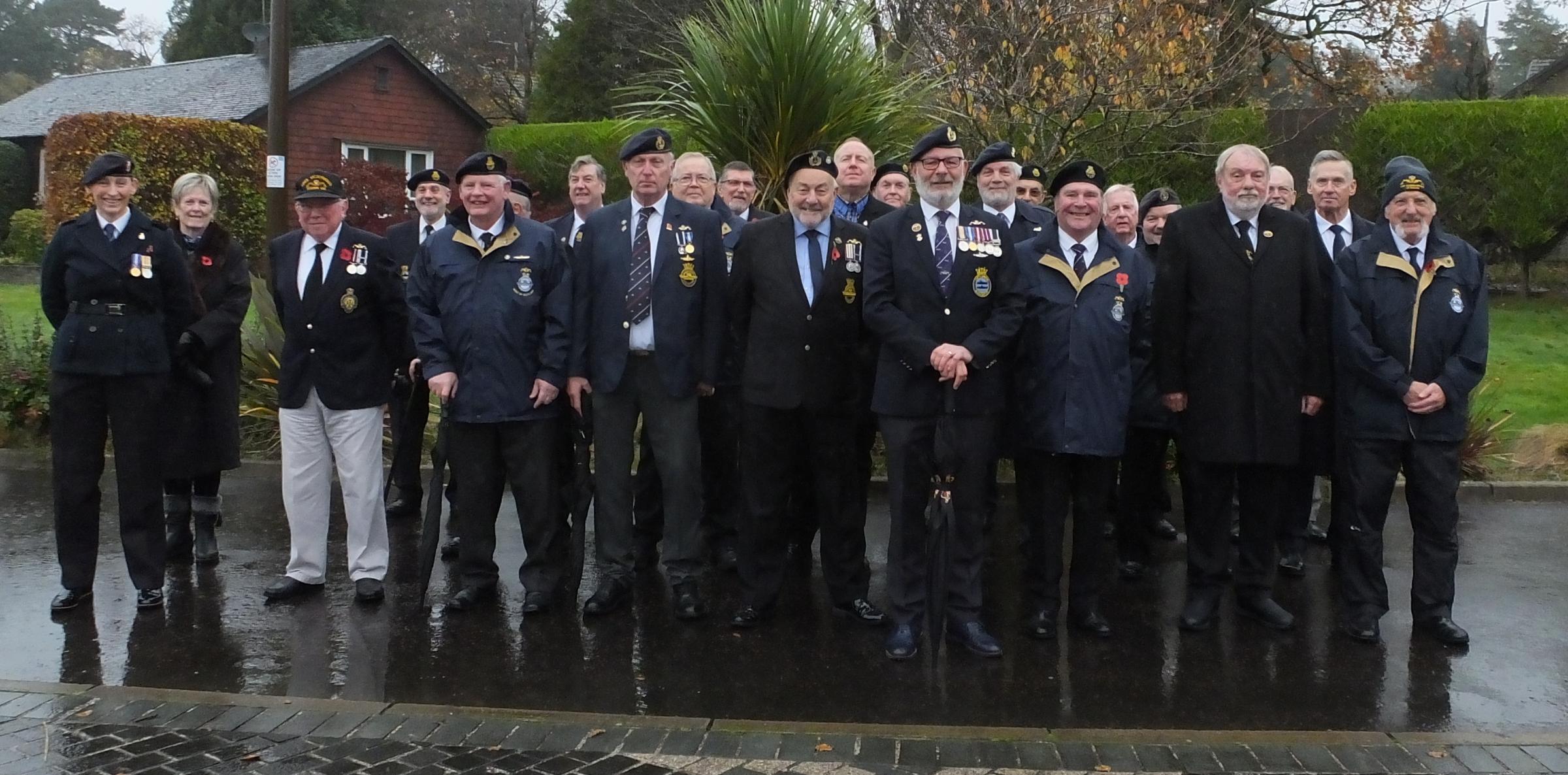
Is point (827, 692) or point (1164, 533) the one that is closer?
point (827, 692)

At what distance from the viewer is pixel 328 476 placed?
21.7 ft

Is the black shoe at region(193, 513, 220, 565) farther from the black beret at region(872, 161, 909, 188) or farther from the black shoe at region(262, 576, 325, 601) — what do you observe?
the black beret at region(872, 161, 909, 188)

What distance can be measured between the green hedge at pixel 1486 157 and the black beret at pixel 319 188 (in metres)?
14.8

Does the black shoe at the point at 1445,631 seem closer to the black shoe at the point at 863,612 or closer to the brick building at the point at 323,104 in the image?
the black shoe at the point at 863,612

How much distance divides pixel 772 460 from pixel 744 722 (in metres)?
1.47

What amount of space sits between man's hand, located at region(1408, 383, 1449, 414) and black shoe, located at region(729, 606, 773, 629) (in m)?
3.01

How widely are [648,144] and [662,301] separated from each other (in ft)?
2.42

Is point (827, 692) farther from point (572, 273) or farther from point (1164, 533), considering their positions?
point (1164, 533)

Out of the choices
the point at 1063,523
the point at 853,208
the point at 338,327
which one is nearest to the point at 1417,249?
the point at 1063,523

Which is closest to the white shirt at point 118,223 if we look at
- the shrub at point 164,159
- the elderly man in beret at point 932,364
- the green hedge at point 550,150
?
the elderly man in beret at point 932,364

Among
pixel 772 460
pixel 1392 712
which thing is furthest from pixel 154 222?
pixel 1392 712

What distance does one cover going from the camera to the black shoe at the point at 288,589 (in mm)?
6477

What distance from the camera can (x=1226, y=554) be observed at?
247 inches

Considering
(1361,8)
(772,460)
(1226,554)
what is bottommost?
(1226,554)
